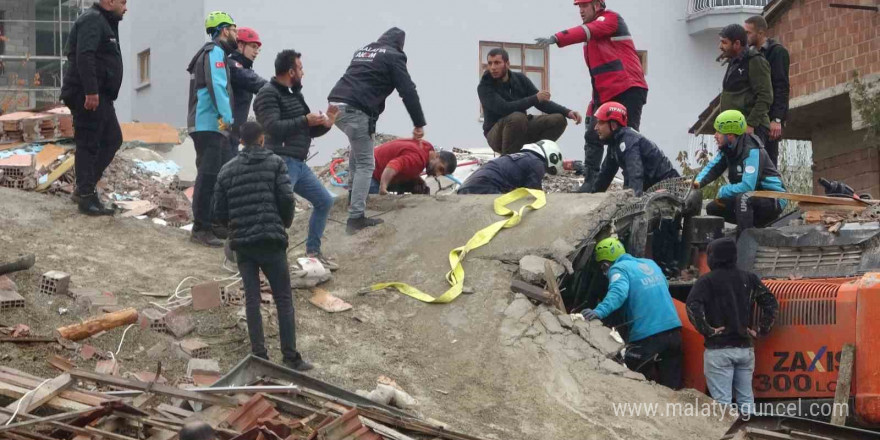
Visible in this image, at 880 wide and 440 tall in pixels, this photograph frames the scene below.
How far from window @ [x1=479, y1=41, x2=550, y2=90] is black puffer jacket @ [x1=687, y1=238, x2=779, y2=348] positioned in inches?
692

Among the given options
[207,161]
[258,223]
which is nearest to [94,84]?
[207,161]

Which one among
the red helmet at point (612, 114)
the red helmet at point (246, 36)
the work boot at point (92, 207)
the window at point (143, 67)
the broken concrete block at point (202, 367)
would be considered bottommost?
the broken concrete block at point (202, 367)

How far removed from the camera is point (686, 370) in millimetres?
10375

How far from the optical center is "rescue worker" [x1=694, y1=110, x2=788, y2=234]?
11.1 metres

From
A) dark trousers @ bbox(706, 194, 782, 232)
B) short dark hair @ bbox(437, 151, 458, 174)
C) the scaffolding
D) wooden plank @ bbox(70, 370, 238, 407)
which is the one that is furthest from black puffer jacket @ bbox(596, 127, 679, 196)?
the scaffolding

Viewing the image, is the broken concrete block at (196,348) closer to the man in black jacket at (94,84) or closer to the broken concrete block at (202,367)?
the broken concrete block at (202,367)

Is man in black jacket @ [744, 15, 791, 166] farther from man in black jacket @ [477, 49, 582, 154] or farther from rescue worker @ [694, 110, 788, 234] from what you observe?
man in black jacket @ [477, 49, 582, 154]

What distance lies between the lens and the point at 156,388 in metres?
7.48

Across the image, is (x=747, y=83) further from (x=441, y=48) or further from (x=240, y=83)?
(x=441, y=48)

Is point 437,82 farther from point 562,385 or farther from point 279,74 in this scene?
point 562,385

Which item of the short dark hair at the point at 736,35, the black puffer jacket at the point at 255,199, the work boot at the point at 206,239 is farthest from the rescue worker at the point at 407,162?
the black puffer jacket at the point at 255,199

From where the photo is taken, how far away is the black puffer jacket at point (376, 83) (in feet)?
37.0

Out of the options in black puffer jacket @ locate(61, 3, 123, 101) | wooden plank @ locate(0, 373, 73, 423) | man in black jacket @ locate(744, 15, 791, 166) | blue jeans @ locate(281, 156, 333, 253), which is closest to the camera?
wooden plank @ locate(0, 373, 73, 423)

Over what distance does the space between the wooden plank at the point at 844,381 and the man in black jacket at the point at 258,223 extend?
3.83 m
